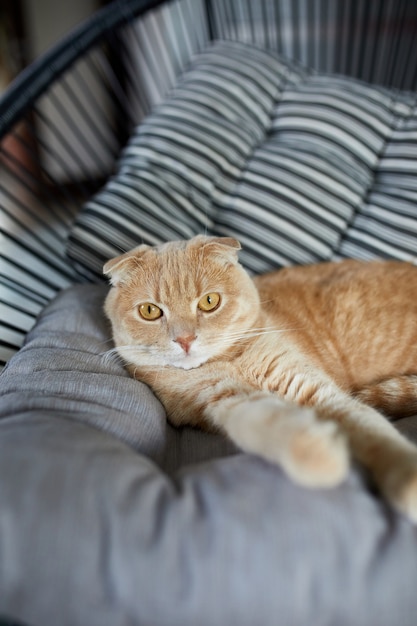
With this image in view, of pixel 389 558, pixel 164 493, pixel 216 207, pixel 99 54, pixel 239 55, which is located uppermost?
pixel 99 54

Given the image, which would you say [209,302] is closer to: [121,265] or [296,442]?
[121,265]

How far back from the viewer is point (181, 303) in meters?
1.32

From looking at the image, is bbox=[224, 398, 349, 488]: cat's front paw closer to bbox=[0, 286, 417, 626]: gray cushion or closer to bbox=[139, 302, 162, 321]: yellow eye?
bbox=[0, 286, 417, 626]: gray cushion

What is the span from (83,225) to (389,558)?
4.77ft

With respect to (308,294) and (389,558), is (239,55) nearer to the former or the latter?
(308,294)

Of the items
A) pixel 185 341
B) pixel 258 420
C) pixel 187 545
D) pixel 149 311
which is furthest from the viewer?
pixel 149 311

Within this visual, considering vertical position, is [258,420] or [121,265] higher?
[121,265]

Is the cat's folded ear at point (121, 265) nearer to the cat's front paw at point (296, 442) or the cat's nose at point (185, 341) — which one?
the cat's nose at point (185, 341)

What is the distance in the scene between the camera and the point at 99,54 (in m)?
3.67

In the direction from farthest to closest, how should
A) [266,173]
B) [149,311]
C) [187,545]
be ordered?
1. [266,173]
2. [149,311]
3. [187,545]

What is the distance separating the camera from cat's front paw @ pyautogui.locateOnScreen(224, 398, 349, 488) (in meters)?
0.83

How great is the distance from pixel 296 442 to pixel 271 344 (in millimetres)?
525

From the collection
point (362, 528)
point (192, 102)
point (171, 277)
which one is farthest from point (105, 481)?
point (192, 102)

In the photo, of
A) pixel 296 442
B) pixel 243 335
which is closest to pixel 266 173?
pixel 243 335
